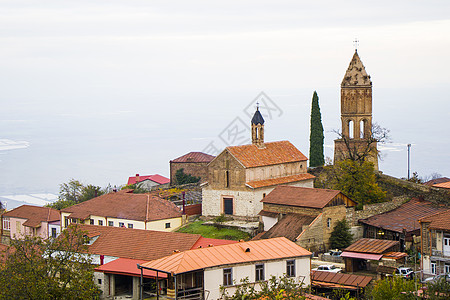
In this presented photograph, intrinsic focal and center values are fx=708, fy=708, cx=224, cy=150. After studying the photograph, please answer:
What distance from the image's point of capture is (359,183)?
166ft

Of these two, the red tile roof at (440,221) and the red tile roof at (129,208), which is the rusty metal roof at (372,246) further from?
the red tile roof at (129,208)

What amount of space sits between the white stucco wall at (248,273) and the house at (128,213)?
59.6ft

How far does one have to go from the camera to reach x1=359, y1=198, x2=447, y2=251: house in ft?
139

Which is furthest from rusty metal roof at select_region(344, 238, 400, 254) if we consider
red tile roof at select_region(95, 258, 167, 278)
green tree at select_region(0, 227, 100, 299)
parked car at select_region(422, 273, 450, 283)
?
green tree at select_region(0, 227, 100, 299)

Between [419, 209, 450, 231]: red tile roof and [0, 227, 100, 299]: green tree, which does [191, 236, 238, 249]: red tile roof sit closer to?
[0, 227, 100, 299]: green tree

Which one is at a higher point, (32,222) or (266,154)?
(266,154)

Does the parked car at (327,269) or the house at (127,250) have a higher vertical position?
the house at (127,250)

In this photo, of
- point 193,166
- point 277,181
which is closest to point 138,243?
point 277,181

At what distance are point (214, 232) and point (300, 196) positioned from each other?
6.28m

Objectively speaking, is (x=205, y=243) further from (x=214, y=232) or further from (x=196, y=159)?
(x=196, y=159)

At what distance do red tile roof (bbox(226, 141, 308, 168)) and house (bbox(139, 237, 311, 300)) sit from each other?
699 inches

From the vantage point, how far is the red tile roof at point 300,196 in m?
45.1

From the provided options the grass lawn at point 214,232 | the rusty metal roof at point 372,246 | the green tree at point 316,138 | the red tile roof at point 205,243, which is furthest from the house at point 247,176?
the green tree at point 316,138

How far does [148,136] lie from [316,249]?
14357 cm
